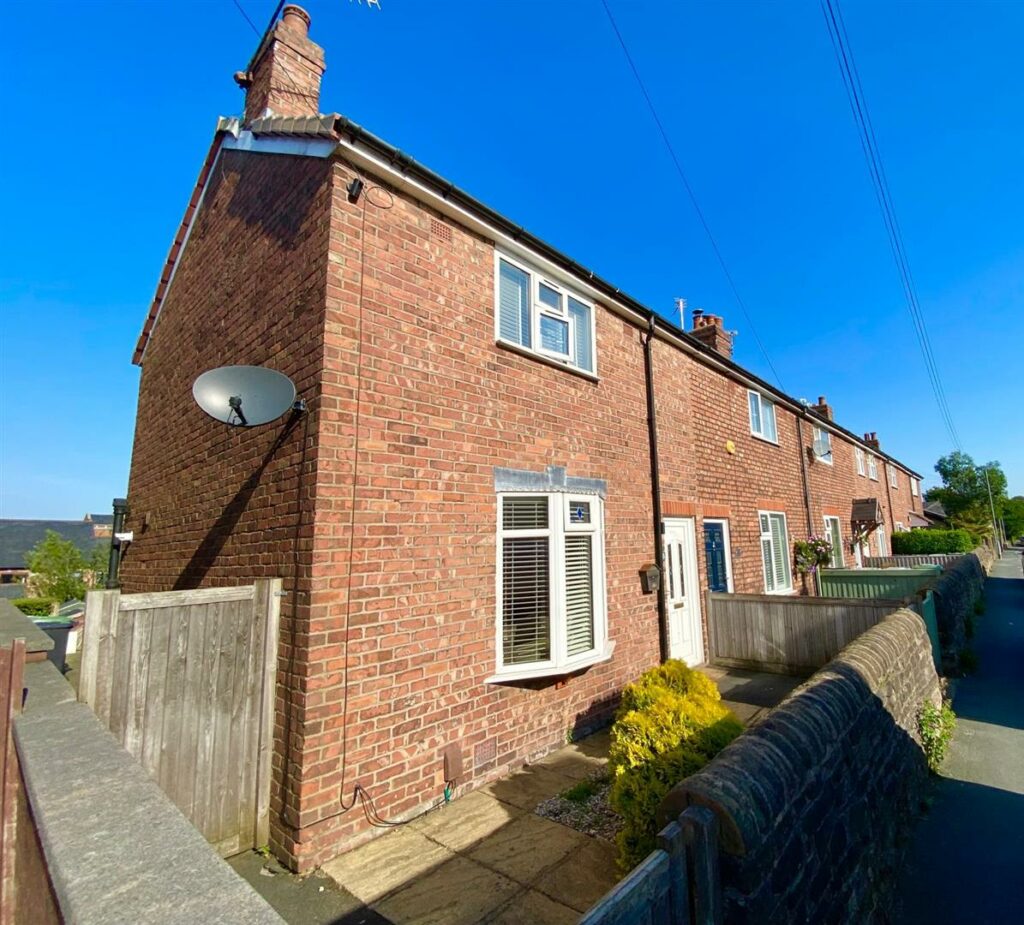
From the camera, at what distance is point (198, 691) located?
155 inches

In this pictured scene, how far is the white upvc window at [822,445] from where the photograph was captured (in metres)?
15.5

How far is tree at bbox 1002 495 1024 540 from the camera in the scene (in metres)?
69.4

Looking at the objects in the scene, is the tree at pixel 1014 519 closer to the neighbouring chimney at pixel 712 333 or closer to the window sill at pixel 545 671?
the neighbouring chimney at pixel 712 333

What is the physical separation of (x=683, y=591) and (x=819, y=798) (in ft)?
19.1

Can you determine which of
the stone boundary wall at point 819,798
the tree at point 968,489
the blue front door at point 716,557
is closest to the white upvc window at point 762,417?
the blue front door at point 716,557

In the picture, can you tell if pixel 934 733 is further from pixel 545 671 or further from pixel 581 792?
pixel 545 671

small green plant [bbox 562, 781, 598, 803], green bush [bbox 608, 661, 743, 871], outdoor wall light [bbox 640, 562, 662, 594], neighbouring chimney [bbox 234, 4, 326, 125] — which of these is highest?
neighbouring chimney [bbox 234, 4, 326, 125]

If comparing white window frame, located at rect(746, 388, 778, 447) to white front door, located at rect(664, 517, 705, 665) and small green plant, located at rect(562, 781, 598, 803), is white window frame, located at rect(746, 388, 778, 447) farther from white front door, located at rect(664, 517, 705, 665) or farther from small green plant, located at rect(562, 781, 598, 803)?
small green plant, located at rect(562, 781, 598, 803)

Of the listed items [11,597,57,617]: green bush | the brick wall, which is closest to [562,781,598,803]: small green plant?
the brick wall

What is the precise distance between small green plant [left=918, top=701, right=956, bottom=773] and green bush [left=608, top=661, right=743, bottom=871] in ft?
9.49

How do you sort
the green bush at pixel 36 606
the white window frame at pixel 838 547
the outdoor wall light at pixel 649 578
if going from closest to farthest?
the outdoor wall light at pixel 649 578 → the white window frame at pixel 838 547 → the green bush at pixel 36 606

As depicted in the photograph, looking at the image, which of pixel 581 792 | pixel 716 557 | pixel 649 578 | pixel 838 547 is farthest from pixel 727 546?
pixel 838 547

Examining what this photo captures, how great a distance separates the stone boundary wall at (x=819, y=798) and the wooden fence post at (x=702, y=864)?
0.20ft

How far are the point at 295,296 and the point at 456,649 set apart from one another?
12.1ft
